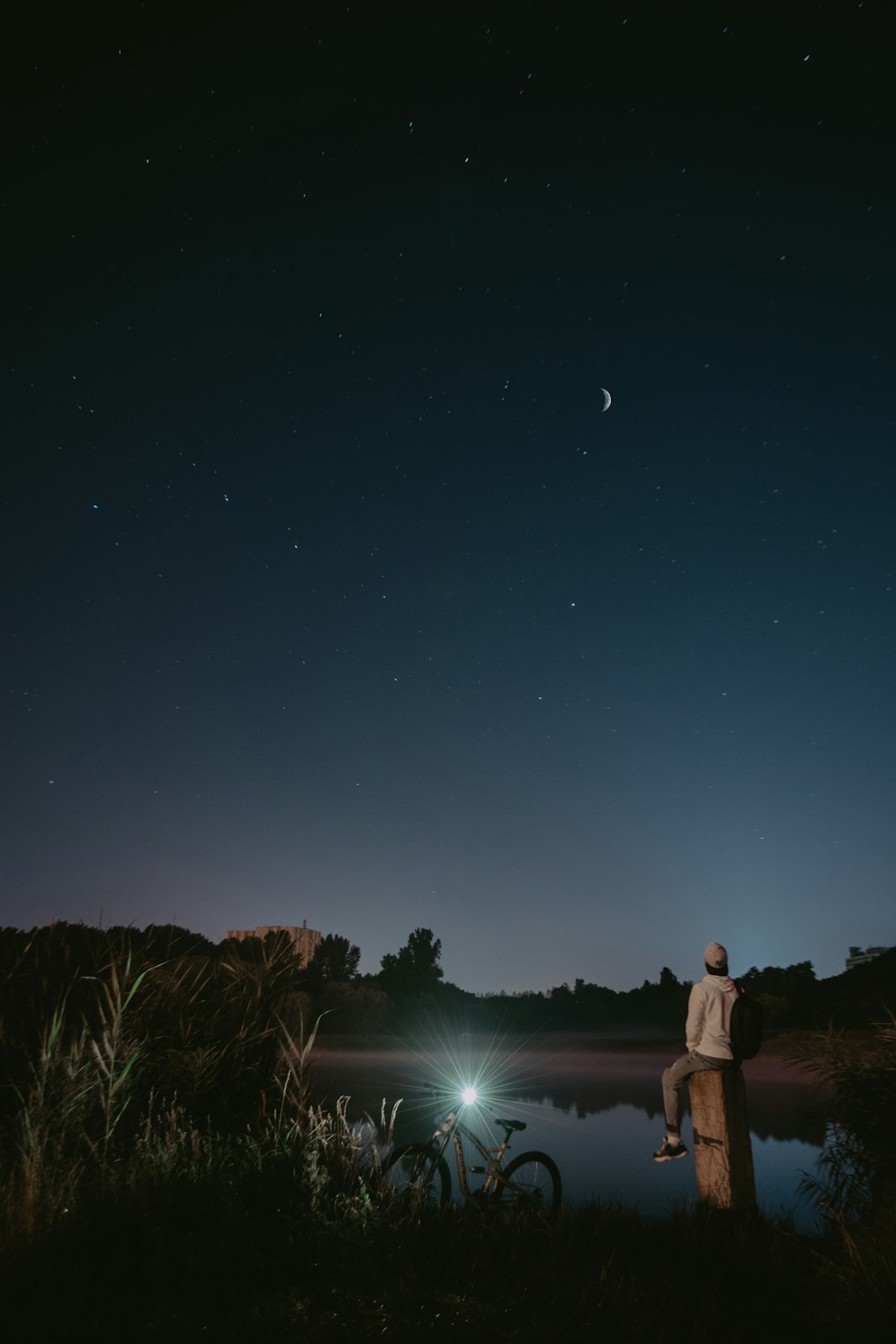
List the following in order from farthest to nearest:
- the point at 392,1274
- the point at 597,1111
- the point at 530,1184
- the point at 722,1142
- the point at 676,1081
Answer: the point at 597,1111 → the point at 530,1184 → the point at 676,1081 → the point at 722,1142 → the point at 392,1274

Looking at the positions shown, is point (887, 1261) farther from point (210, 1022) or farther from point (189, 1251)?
point (210, 1022)

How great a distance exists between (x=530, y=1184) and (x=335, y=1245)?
3641 millimetres

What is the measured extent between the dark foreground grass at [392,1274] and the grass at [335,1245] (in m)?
0.02

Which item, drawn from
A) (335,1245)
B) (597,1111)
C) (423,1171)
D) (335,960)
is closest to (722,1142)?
(423,1171)

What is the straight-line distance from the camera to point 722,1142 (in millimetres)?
6852

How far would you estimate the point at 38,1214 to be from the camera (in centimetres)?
463

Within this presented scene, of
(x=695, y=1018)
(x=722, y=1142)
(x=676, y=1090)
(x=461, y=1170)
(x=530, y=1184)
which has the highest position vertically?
(x=695, y=1018)

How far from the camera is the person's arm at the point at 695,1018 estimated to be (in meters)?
7.21

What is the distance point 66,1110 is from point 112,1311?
2.16 metres

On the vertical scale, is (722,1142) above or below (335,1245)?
above

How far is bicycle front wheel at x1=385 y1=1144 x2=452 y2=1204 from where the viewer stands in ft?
22.5

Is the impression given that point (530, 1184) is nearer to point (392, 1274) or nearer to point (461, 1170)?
point (461, 1170)

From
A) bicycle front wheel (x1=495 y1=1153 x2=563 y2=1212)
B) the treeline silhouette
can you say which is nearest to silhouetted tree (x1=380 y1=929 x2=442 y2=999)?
the treeline silhouette

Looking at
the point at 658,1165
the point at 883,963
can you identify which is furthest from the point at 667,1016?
the point at 658,1165
